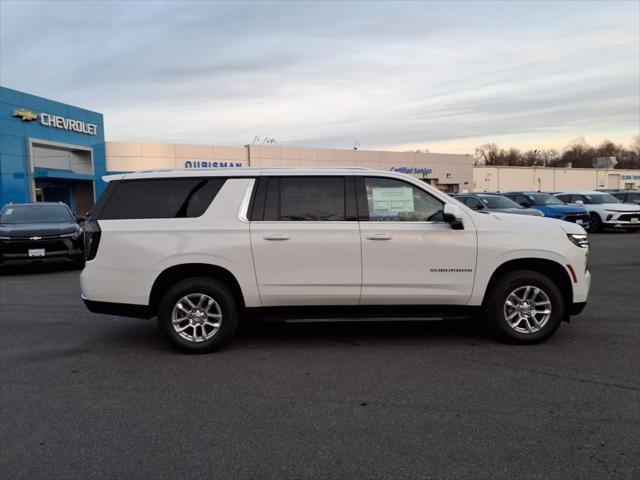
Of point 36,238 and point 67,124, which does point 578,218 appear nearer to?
point 36,238

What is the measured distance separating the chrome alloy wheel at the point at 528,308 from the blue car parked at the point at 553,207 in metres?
15.2

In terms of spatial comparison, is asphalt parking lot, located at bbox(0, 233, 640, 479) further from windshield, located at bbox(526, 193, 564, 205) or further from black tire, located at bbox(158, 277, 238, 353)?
windshield, located at bbox(526, 193, 564, 205)

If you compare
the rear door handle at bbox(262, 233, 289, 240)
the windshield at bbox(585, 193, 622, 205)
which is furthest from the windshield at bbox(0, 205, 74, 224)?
the windshield at bbox(585, 193, 622, 205)

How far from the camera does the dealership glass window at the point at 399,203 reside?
215 inches

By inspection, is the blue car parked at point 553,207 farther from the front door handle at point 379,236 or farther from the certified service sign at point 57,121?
the certified service sign at point 57,121

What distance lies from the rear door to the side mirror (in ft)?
3.04

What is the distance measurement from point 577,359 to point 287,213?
329 centimetres

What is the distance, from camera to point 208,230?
530 cm

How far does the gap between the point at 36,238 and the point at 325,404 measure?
31.6ft

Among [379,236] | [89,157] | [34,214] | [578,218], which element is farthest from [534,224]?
[89,157]

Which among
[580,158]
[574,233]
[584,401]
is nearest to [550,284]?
[574,233]

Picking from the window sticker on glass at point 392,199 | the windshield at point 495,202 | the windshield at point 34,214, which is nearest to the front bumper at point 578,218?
the windshield at point 495,202

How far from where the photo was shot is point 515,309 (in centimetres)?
546

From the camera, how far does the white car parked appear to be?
20391mm
